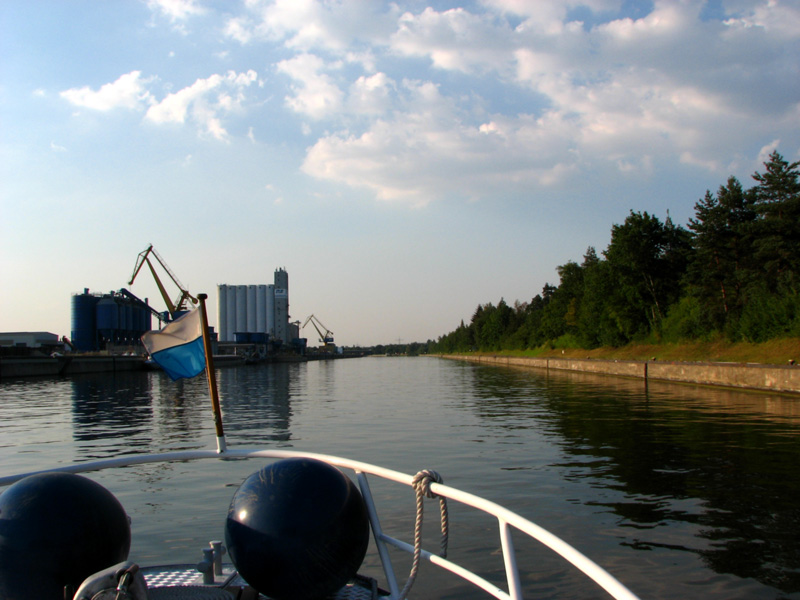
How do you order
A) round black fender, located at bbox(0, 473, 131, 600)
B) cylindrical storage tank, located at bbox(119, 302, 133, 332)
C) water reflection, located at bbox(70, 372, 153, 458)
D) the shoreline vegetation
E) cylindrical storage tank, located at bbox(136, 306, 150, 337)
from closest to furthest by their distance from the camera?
round black fender, located at bbox(0, 473, 131, 600)
water reflection, located at bbox(70, 372, 153, 458)
the shoreline vegetation
cylindrical storage tank, located at bbox(119, 302, 133, 332)
cylindrical storage tank, located at bbox(136, 306, 150, 337)

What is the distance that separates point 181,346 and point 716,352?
54085mm

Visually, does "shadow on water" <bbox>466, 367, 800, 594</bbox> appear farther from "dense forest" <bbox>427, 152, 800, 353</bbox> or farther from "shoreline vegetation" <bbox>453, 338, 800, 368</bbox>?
"dense forest" <bbox>427, 152, 800, 353</bbox>

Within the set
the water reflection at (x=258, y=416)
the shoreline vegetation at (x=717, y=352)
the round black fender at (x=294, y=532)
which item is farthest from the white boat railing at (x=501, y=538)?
the shoreline vegetation at (x=717, y=352)

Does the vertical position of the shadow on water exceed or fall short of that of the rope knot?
it falls short

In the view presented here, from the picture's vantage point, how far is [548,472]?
48.4 feet

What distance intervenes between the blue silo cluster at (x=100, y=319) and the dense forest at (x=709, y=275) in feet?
325

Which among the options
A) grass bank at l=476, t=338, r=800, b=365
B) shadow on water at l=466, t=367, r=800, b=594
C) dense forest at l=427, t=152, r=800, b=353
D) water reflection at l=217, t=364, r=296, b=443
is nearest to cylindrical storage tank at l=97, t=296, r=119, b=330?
dense forest at l=427, t=152, r=800, b=353

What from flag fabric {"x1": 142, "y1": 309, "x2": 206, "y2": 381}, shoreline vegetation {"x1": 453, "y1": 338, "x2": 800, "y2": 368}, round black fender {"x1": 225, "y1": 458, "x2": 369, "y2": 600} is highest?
flag fabric {"x1": 142, "y1": 309, "x2": 206, "y2": 381}

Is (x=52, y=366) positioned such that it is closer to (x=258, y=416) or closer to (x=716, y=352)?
(x=258, y=416)

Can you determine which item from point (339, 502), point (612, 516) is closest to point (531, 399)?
point (612, 516)

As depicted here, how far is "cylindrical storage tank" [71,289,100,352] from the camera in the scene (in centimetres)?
13650

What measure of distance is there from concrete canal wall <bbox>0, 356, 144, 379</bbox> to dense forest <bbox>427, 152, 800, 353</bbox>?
236 feet

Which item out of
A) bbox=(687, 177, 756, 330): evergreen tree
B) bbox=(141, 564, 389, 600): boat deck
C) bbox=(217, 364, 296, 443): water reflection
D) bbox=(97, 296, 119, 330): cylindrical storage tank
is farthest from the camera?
bbox=(97, 296, 119, 330): cylindrical storage tank

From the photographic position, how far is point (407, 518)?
11.0 metres
